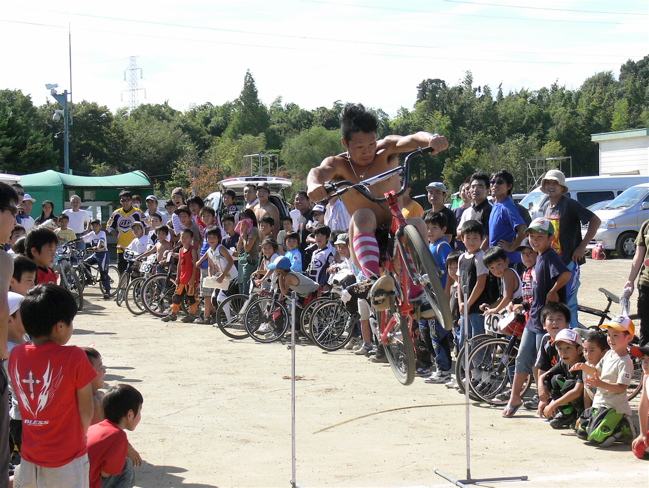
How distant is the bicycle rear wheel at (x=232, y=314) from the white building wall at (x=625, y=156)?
29.6 meters

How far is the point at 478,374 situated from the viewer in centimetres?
773

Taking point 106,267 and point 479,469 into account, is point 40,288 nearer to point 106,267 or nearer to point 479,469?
point 479,469

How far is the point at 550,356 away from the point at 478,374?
0.98 m

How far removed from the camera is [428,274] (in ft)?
17.4

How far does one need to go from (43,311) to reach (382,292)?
265cm

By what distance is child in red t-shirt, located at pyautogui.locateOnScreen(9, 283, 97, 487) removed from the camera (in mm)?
3885

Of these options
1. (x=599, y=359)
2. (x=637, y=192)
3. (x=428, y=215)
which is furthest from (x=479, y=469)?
(x=637, y=192)

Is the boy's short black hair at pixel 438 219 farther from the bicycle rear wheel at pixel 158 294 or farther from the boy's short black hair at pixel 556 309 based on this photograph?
the bicycle rear wheel at pixel 158 294

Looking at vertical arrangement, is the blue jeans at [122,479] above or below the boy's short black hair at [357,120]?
below

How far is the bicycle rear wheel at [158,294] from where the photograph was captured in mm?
13477

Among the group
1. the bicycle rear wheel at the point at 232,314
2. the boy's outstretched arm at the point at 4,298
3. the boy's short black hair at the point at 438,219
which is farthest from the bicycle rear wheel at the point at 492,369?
the boy's outstretched arm at the point at 4,298

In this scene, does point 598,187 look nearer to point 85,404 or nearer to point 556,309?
point 556,309

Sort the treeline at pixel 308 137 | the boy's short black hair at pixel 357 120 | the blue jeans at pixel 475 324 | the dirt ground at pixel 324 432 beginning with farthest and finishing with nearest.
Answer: the treeline at pixel 308 137
the blue jeans at pixel 475 324
the boy's short black hair at pixel 357 120
the dirt ground at pixel 324 432

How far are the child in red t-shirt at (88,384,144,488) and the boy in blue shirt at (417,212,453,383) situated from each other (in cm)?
474
